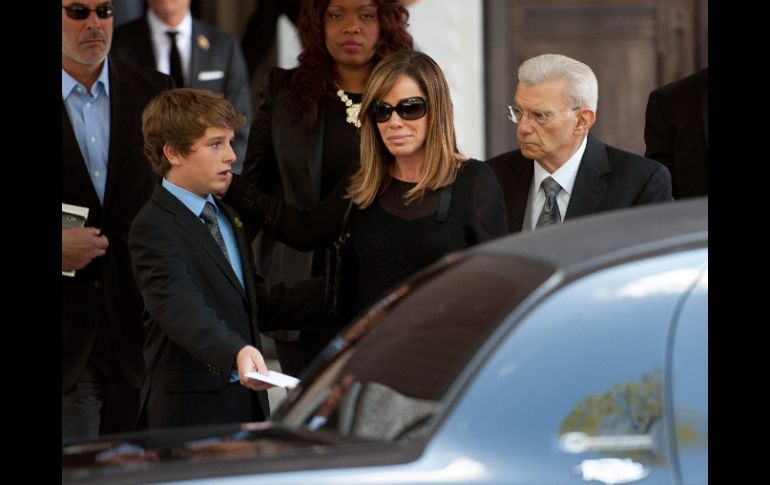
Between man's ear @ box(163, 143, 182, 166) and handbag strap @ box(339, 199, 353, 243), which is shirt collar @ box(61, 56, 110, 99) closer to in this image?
man's ear @ box(163, 143, 182, 166)

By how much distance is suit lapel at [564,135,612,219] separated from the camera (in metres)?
5.04

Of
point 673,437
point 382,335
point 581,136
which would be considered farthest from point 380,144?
point 673,437

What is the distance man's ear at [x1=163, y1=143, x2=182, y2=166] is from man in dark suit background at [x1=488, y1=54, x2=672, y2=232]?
108 centimetres

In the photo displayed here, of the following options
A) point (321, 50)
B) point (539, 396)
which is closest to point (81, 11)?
point (321, 50)

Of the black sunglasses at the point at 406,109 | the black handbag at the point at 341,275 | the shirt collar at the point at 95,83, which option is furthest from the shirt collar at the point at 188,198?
the shirt collar at the point at 95,83

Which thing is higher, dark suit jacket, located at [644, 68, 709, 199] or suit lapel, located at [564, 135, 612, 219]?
dark suit jacket, located at [644, 68, 709, 199]

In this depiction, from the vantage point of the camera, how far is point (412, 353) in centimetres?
305

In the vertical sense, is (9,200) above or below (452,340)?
above

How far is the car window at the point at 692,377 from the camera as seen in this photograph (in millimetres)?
2834

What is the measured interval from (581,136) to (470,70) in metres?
4.08

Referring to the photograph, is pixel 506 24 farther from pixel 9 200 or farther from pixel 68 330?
pixel 9 200

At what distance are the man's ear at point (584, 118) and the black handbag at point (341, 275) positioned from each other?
839mm

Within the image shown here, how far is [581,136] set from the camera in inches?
203

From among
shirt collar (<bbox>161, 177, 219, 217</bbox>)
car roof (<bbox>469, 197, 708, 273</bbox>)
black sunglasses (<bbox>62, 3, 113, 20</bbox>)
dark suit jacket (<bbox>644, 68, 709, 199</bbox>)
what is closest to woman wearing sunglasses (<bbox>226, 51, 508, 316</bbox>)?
shirt collar (<bbox>161, 177, 219, 217</bbox>)
